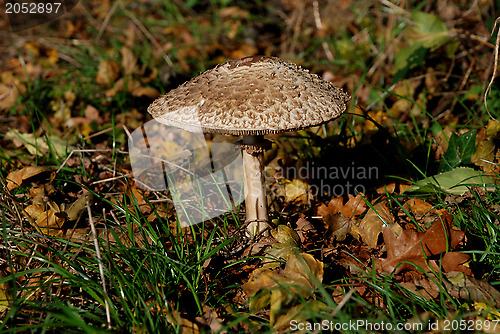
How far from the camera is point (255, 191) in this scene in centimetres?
309

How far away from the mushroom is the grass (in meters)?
0.79

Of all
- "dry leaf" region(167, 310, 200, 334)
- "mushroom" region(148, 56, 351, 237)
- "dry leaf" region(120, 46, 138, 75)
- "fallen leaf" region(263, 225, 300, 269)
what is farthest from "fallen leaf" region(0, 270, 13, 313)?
"dry leaf" region(120, 46, 138, 75)

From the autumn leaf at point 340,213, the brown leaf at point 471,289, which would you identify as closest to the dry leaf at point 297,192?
the autumn leaf at point 340,213

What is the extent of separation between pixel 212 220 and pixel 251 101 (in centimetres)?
120

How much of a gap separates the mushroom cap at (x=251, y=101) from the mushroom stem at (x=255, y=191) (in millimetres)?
534

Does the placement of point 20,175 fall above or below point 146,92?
below

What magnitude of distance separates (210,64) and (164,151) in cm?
237

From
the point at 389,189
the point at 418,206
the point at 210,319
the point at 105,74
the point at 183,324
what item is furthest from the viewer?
the point at 105,74

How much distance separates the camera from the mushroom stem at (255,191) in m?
2.99

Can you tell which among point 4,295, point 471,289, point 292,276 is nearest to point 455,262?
point 471,289

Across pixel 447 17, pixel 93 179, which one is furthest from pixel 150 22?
pixel 447 17

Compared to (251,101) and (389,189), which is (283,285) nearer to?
(251,101)

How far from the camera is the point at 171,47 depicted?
661 cm

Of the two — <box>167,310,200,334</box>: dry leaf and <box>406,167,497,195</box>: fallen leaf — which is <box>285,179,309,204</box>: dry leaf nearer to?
<box>406,167,497,195</box>: fallen leaf
